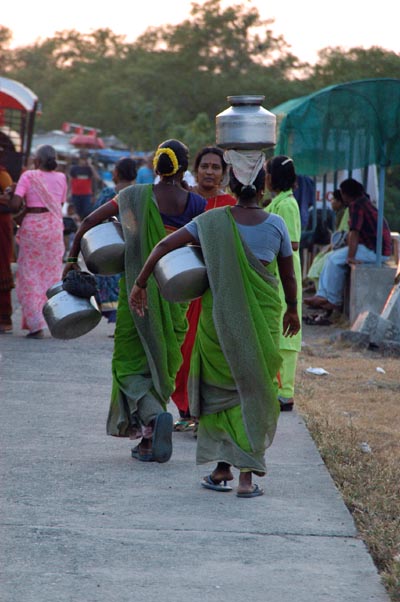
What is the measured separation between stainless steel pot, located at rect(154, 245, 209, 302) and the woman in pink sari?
5131 mm

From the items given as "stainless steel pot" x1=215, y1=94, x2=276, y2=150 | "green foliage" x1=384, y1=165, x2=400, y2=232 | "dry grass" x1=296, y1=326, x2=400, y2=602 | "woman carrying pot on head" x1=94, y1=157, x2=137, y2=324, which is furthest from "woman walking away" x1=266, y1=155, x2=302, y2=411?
"green foliage" x1=384, y1=165, x2=400, y2=232

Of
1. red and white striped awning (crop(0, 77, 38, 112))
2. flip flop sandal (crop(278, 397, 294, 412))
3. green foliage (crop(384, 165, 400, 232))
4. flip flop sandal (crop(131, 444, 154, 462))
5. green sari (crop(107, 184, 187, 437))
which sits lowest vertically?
green foliage (crop(384, 165, 400, 232))

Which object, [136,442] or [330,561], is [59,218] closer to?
[136,442]

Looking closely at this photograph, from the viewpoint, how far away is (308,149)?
15.4 meters

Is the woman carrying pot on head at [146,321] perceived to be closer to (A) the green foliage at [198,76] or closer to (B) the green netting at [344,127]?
(B) the green netting at [344,127]

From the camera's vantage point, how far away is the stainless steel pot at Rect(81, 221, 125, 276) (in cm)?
614

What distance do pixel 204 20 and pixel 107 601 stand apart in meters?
44.0

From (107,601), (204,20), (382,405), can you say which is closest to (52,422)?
(382,405)

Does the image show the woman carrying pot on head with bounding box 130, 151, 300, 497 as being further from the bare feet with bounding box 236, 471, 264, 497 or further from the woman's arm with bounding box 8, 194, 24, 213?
the woman's arm with bounding box 8, 194, 24, 213

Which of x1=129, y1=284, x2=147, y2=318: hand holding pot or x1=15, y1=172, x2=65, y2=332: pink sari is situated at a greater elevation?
x1=129, y1=284, x2=147, y2=318: hand holding pot

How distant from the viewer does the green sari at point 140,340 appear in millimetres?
6098

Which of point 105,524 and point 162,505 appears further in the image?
point 162,505

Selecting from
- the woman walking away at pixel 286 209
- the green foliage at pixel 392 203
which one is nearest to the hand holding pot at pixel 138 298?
the woman walking away at pixel 286 209

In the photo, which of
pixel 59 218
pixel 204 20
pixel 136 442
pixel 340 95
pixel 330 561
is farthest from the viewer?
pixel 204 20
